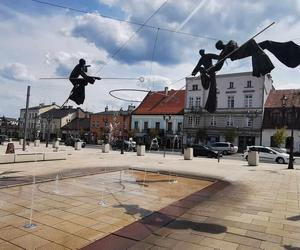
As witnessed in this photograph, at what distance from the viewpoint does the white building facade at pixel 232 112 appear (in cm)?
5178

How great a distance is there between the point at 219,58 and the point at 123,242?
7.10 metres

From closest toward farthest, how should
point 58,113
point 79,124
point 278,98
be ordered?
1. point 278,98
2. point 79,124
3. point 58,113

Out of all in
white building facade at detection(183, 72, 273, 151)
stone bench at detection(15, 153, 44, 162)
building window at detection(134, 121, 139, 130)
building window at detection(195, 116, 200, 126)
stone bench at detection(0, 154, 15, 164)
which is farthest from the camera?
building window at detection(134, 121, 139, 130)

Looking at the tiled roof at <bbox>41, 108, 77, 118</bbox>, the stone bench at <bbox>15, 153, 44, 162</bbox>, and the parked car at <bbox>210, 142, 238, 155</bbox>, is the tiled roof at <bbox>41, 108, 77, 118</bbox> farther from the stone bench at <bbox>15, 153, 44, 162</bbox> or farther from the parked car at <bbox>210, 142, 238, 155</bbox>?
the stone bench at <bbox>15, 153, 44, 162</bbox>

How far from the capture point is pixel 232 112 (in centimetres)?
5434

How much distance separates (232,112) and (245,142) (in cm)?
558

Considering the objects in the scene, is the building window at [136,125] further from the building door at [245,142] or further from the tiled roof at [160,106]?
the building door at [245,142]

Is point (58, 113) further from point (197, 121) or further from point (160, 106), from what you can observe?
point (197, 121)

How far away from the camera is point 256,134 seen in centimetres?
5103

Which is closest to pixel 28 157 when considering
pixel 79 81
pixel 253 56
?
pixel 79 81

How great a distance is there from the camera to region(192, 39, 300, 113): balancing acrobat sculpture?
29.2 ft

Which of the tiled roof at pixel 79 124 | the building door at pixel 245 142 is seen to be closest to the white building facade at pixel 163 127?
the building door at pixel 245 142

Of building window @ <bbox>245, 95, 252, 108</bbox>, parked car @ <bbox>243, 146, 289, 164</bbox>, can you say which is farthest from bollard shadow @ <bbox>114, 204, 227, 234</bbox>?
building window @ <bbox>245, 95, 252, 108</bbox>

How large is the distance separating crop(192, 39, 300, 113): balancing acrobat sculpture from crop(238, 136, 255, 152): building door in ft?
140
